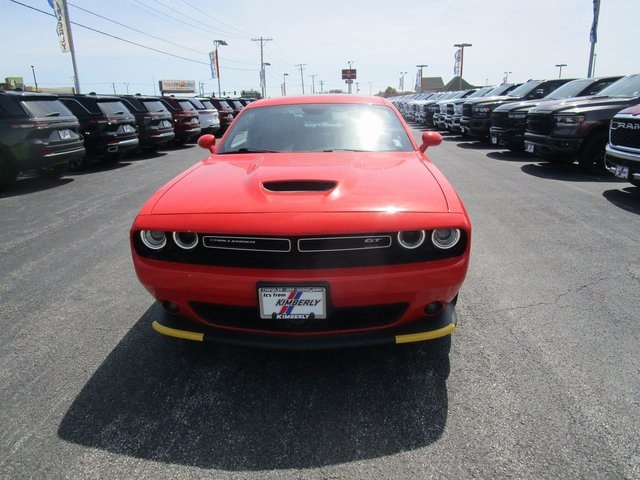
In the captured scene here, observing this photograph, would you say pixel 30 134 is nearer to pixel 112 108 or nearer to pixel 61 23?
pixel 112 108

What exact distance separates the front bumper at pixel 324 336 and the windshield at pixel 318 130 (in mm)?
1517

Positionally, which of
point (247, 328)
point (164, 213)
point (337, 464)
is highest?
point (164, 213)

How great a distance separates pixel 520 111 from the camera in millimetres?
11055

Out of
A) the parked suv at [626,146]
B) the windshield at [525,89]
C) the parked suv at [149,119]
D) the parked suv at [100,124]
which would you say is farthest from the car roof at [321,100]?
the windshield at [525,89]

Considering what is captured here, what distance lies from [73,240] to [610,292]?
540 cm

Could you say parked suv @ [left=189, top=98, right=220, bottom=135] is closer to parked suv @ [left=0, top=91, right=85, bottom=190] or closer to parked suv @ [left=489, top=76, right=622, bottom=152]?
parked suv @ [left=0, top=91, right=85, bottom=190]

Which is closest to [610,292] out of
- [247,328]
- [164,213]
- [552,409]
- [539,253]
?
[539,253]

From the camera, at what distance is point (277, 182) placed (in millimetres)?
2457

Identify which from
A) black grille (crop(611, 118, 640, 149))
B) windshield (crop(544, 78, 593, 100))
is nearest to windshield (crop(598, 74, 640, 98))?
windshield (crop(544, 78, 593, 100))

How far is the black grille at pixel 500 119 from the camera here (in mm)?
11508

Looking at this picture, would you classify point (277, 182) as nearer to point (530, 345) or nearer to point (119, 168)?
point (530, 345)

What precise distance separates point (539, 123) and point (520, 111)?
2.00 m

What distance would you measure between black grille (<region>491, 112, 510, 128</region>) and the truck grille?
1934mm

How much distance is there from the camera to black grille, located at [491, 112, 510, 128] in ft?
37.8
